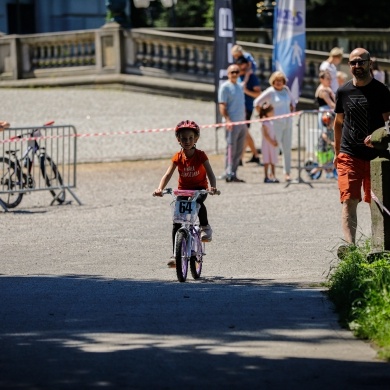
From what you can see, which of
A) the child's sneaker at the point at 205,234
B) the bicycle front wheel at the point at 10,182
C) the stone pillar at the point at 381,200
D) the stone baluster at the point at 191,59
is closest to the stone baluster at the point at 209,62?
the stone baluster at the point at 191,59

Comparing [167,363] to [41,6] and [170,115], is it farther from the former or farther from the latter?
[41,6]

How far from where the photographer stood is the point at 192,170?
468 inches

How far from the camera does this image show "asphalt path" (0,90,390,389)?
7.41m

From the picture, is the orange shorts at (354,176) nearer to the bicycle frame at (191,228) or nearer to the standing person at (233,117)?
the bicycle frame at (191,228)

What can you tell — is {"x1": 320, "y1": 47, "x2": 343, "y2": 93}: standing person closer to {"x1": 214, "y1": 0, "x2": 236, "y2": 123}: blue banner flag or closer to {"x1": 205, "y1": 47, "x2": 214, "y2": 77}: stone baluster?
{"x1": 214, "y1": 0, "x2": 236, "y2": 123}: blue banner flag

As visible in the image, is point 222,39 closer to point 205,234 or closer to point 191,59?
point 191,59

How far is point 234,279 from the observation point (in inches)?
462

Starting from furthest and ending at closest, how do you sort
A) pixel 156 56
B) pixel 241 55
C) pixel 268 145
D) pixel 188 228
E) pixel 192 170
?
pixel 156 56 < pixel 241 55 < pixel 268 145 < pixel 192 170 < pixel 188 228

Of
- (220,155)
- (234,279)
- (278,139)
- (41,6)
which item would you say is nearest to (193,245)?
(234,279)

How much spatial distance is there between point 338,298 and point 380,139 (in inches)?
64.1

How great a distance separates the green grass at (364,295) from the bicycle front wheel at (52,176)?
8945mm

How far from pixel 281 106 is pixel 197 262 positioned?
10477 millimetres

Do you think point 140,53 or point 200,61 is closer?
point 200,61

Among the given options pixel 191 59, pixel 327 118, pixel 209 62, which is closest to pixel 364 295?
pixel 327 118
